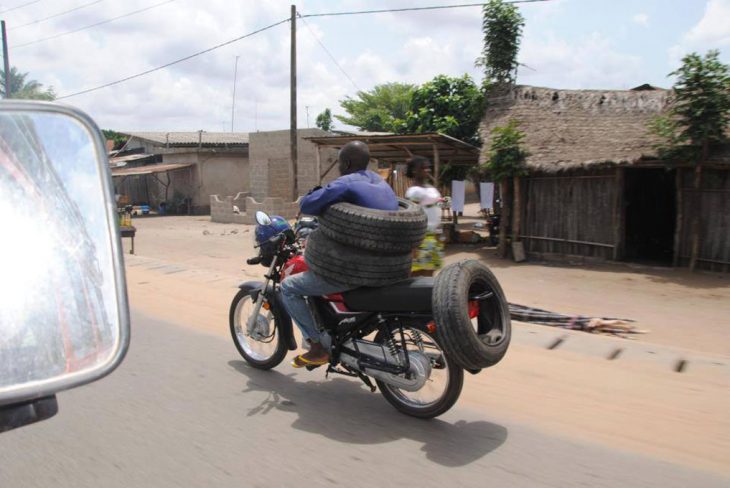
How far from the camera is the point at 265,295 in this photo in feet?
16.0

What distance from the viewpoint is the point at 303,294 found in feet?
13.7

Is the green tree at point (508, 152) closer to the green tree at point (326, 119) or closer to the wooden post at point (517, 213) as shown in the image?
the wooden post at point (517, 213)

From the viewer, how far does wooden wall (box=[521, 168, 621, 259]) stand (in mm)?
12805

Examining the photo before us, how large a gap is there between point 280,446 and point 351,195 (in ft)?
5.20

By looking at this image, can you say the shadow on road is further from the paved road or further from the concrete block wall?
the concrete block wall

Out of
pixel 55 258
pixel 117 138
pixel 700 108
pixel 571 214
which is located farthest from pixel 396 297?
pixel 117 138

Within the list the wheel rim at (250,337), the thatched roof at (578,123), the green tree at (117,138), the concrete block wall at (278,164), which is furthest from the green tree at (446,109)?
the green tree at (117,138)

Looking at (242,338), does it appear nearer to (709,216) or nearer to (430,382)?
(430,382)

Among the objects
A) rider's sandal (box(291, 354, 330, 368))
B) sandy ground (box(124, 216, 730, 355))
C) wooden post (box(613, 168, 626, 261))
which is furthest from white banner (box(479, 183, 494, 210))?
rider's sandal (box(291, 354, 330, 368))

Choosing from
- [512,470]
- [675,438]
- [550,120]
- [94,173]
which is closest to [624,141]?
[550,120]

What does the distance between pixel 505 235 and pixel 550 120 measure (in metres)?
2.93

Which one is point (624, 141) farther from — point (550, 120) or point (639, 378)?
point (639, 378)

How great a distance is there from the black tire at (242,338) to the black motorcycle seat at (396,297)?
1054 millimetres

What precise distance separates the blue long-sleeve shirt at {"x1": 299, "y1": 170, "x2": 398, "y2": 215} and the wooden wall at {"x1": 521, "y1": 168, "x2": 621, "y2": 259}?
10.0 m
